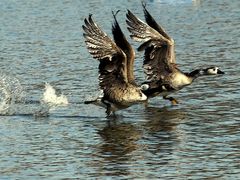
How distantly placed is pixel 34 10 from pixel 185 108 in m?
21.2

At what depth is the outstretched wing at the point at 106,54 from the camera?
15.4m

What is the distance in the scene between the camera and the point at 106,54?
15453mm

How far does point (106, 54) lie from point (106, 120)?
4.47 feet

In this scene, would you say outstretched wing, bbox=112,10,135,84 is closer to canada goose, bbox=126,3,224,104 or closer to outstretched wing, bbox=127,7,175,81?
canada goose, bbox=126,3,224,104

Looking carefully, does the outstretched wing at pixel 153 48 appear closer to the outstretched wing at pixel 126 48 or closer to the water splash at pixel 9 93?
the outstretched wing at pixel 126 48

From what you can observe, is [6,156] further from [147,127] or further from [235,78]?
[235,78]

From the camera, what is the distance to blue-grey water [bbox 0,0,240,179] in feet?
39.4

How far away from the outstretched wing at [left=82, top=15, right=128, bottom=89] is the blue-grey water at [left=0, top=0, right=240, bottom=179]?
86cm

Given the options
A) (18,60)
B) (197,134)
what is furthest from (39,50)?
(197,134)

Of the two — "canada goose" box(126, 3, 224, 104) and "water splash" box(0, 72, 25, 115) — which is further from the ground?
"canada goose" box(126, 3, 224, 104)

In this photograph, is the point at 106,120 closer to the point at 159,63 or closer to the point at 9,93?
the point at 159,63

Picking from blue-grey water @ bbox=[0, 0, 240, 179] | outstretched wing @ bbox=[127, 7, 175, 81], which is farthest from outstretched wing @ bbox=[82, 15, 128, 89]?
outstretched wing @ bbox=[127, 7, 175, 81]

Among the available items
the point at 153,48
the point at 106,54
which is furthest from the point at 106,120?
the point at 153,48

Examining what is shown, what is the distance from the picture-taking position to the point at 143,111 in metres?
16.8
